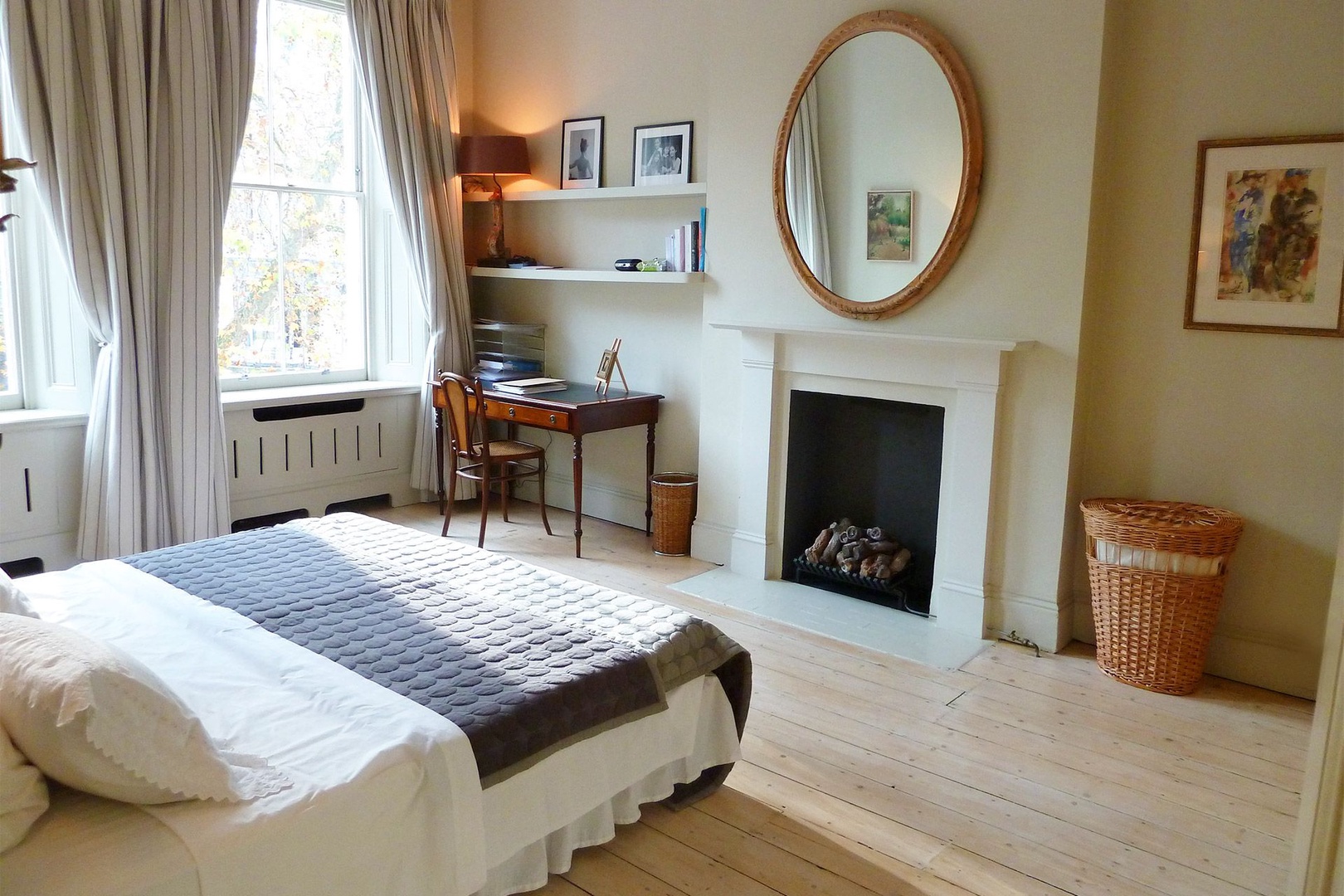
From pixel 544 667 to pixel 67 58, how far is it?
3.23 meters

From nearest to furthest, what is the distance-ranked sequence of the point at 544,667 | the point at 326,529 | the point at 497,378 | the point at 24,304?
the point at 544,667 < the point at 326,529 < the point at 24,304 < the point at 497,378

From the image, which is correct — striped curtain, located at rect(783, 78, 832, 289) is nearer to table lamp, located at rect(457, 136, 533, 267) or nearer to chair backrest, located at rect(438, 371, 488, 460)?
chair backrest, located at rect(438, 371, 488, 460)

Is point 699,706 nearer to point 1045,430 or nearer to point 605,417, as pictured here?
point 1045,430

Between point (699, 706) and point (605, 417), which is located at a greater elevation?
point (605, 417)

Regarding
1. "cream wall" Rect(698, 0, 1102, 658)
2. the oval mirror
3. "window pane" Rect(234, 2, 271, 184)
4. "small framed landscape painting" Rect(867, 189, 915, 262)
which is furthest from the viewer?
"window pane" Rect(234, 2, 271, 184)

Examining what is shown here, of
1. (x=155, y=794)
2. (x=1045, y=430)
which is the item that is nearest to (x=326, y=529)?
(x=155, y=794)

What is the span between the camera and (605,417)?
466cm

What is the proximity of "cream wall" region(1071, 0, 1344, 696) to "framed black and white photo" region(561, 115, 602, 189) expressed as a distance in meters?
2.47

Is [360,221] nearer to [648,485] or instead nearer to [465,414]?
[465,414]

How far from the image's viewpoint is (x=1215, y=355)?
3387 mm

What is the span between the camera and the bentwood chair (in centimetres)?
465

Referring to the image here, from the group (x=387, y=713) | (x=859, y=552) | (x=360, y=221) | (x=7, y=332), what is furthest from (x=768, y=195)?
(x=7, y=332)

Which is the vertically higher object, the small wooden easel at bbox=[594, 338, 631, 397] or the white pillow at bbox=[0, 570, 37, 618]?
the small wooden easel at bbox=[594, 338, 631, 397]

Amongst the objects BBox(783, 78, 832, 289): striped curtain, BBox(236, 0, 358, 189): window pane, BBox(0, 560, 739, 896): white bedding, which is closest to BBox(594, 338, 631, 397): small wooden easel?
BBox(783, 78, 832, 289): striped curtain
